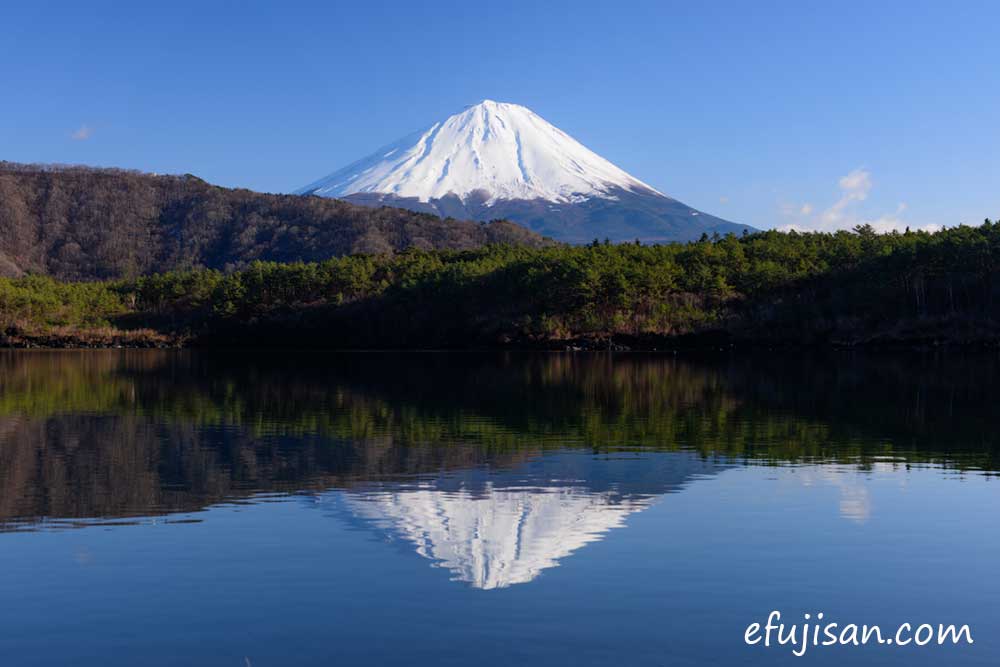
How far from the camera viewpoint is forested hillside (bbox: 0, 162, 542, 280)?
150 metres

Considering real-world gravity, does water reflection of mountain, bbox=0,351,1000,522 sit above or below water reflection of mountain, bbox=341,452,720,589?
above

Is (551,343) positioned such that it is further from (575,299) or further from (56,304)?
(56,304)

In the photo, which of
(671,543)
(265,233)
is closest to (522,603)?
(671,543)

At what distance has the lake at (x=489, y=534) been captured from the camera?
8547 mm

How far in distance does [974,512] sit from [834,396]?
58.1 ft

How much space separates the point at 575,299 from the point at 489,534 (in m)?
64.3

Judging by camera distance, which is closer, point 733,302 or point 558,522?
point 558,522

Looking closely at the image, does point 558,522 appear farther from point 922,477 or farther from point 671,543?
point 922,477

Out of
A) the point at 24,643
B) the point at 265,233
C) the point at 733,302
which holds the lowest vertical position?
the point at 24,643

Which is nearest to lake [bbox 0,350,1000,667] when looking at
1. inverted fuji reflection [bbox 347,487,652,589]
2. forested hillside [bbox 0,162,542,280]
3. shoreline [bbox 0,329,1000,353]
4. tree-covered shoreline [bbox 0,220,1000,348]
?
inverted fuji reflection [bbox 347,487,652,589]

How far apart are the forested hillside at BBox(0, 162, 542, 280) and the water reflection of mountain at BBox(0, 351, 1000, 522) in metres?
108

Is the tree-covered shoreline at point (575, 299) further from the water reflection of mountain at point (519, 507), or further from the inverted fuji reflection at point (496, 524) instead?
the inverted fuji reflection at point (496, 524)

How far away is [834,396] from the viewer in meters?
30.8

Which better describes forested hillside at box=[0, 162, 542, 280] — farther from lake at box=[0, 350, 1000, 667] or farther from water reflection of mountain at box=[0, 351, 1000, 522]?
lake at box=[0, 350, 1000, 667]
